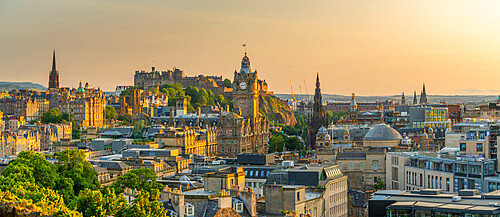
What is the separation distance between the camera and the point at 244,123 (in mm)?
167875

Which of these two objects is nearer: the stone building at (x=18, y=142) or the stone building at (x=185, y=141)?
the stone building at (x=185, y=141)

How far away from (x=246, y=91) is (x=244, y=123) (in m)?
10.7

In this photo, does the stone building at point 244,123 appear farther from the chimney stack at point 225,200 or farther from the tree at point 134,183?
the chimney stack at point 225,200

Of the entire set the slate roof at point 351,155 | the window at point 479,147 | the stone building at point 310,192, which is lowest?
the stone building at point 310,192

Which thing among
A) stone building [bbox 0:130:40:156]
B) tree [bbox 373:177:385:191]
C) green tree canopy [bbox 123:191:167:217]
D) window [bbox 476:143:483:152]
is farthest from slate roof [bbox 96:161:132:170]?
stone building [bbox 0:130:40:156]

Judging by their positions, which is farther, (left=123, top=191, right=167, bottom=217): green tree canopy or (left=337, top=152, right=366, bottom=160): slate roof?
(left=337, top=152, right=366, bottom=160): slate roof

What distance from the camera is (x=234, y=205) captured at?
6212 cm

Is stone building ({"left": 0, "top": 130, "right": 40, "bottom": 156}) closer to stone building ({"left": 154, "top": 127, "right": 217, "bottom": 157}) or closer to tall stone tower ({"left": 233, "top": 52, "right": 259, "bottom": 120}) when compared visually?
stone building ({"left": 154, "top": 127, "right": 217, "bottom": 157})

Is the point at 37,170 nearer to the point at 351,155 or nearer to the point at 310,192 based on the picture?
the point at 310,192

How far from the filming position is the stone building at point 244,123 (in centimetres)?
16375

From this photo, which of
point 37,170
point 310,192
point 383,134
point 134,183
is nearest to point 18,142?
point 383,134

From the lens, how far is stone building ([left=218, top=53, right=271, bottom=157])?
163750mm

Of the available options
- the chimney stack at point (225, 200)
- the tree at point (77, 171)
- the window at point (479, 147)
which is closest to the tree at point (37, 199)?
the tree at point (77, 171)

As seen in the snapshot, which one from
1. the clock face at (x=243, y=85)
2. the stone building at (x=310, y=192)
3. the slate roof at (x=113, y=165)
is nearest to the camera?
the stone building at (x=310, y=192)
